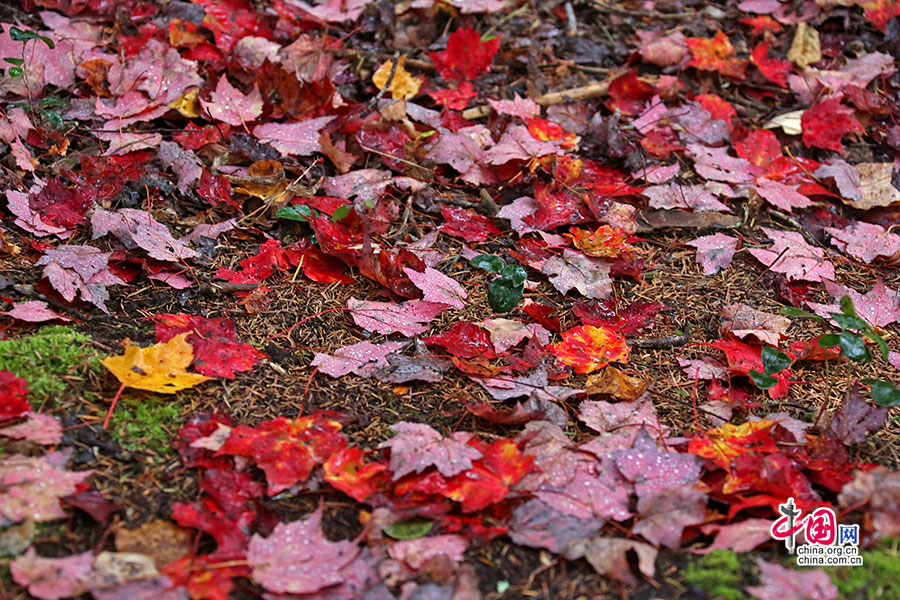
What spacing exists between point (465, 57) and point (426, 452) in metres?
2.22

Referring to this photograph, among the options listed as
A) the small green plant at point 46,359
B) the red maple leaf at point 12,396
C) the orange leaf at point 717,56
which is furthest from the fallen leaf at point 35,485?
the orange leaf at point 717,56

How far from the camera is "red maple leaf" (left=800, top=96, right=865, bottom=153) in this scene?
10.8ft

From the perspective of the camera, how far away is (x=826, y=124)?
3295 mm

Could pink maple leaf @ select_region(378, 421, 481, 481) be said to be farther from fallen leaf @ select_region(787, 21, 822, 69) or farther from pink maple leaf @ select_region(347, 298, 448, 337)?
fallen leaf @ select_region(787, 21, 822, 69)

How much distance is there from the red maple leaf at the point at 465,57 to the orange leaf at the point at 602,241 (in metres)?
1.14

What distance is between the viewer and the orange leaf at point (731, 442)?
1.91 metres

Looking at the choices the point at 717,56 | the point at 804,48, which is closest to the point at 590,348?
the point at 717,56

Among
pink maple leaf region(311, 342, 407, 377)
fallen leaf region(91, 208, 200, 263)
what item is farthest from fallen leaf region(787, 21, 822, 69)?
fallen leaf region(91, 208, 200, 263)

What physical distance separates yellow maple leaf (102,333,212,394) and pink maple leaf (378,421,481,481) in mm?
570

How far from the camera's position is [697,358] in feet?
7.74

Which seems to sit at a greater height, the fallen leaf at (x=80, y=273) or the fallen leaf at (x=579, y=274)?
the fallen leaf at (x=80, y=273)

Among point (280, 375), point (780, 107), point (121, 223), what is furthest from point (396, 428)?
point (780, 107)

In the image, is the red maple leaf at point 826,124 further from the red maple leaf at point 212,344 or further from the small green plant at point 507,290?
the red maple leaf at point 212,344

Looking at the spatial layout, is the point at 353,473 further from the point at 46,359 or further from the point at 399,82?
the point at 399,82
